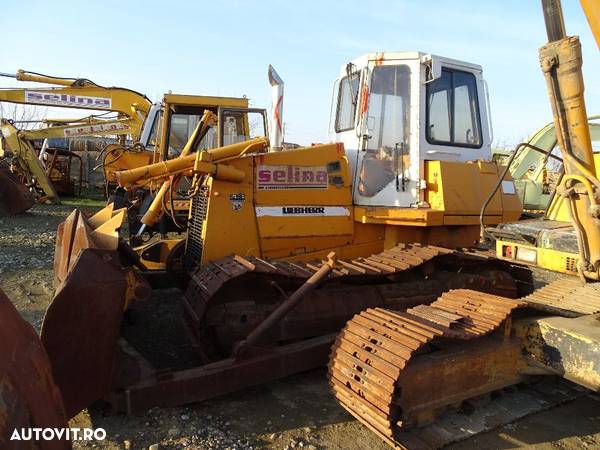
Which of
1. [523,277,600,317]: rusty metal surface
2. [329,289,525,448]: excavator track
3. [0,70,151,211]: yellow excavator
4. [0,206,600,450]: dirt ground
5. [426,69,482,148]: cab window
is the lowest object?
[0,206,600,450]: dirt ground

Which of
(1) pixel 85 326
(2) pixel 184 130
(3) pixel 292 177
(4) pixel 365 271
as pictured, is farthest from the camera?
(2) pixel 184 130

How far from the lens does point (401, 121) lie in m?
5.13

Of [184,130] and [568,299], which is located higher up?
[184,130]

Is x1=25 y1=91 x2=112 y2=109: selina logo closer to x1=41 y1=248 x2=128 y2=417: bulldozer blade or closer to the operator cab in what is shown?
the operator cab

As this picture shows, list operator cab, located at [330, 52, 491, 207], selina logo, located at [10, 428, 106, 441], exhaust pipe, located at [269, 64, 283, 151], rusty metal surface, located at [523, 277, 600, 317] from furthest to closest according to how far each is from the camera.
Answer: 1. exhaust pipe, located at [269, 64, 283, 151]
2. operator cab, located at [330, 52, 491, 207]
3. rusty metal surface, located at [523, 277, 600, 317]
4. selina logo, located at [10, 428, 106, 441]

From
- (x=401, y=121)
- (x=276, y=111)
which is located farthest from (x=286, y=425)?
(x=276, y=111)

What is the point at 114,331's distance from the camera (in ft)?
11.0

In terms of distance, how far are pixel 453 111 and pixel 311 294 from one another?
8.19 ft

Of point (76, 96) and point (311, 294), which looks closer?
point (311, 294)

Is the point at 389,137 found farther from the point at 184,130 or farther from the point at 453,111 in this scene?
the point at 184,130

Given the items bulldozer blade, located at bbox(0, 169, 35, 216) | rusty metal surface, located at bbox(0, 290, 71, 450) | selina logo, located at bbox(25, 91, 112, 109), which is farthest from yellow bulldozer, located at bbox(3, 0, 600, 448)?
selina logo, located at bbox(25, 91, 112, 109)

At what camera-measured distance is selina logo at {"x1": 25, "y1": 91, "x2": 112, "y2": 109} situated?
13828 millimetres

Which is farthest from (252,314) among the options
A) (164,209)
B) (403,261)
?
(164,209)

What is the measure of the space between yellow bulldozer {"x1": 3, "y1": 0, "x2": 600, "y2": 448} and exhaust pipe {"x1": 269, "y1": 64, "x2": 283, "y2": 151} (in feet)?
2.15
